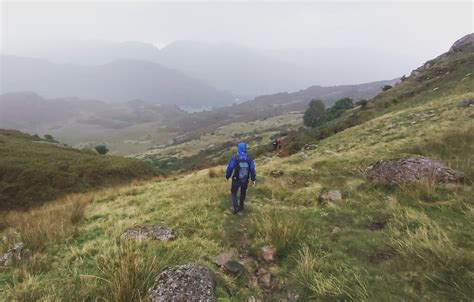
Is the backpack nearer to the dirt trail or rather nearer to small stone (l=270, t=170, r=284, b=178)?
the dirt trail

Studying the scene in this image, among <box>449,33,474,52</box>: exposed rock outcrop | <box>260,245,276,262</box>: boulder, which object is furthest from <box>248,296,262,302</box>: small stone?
<box>449,33,474,52</box>: exposed rock outcrop

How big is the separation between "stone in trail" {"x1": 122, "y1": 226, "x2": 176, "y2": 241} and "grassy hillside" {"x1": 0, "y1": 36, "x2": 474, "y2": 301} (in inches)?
13.8

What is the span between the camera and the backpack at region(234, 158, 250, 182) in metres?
11.4

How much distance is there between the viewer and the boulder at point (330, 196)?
11.8m

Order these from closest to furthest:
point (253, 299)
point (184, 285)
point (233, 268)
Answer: point (184, 285) < point (253, 299) < point (233, 268)

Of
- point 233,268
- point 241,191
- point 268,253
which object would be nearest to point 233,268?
point 233,268

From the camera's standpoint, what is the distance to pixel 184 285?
6059 mm

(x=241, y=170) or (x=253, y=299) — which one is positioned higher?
(x=241, y=170)

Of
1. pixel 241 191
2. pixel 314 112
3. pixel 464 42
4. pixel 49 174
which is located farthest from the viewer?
pixel 314 112

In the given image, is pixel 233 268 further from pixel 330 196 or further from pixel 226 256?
pixel 330 196

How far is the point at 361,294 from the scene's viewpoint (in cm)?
558

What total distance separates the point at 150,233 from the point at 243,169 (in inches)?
146

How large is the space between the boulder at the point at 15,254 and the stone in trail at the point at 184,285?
15.0ft

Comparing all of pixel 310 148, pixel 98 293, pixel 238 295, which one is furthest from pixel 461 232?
pixel 310 148
